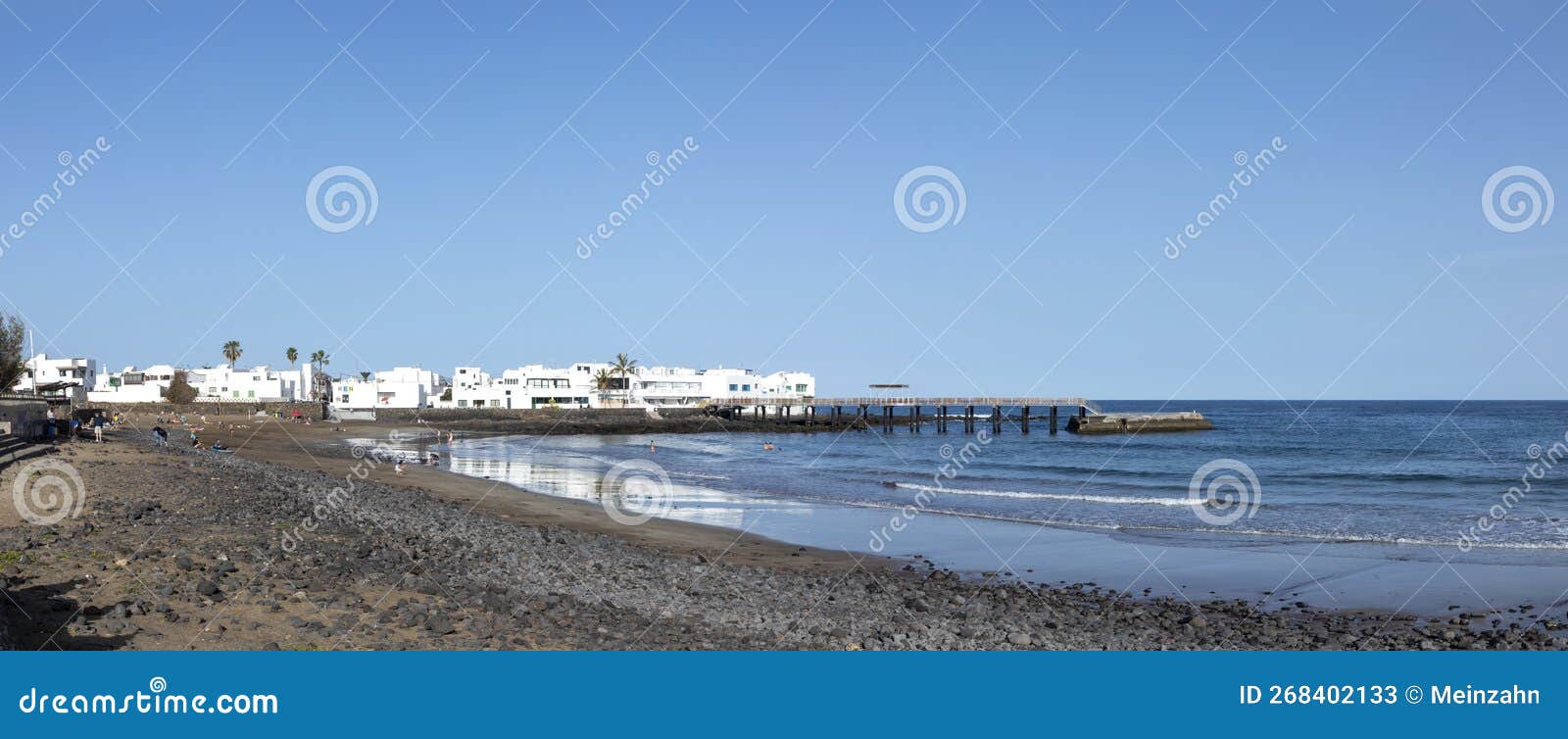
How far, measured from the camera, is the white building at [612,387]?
126875 millimetres

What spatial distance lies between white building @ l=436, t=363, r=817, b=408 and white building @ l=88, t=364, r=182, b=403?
2977 centimetres

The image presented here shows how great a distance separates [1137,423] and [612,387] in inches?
2631

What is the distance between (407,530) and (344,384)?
11422 cm

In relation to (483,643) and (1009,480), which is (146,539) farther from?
(1009,480)

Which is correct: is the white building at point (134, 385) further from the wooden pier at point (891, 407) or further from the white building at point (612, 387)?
the wooden pier at point (891, 407)

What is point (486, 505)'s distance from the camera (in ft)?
92.9

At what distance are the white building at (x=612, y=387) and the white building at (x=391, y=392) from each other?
2.95 metres

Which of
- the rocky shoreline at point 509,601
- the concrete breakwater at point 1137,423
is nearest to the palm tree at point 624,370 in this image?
the concrete breakwater at point 1137,423

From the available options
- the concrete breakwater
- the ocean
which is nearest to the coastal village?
the concrete breakwater

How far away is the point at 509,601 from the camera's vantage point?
40.0 ft

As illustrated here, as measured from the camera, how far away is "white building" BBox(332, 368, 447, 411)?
387 ft

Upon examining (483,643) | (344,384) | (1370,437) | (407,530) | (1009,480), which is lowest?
(483,643)

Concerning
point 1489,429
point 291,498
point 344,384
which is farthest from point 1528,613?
point 344,384

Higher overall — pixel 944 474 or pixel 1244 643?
pixel 944 474
